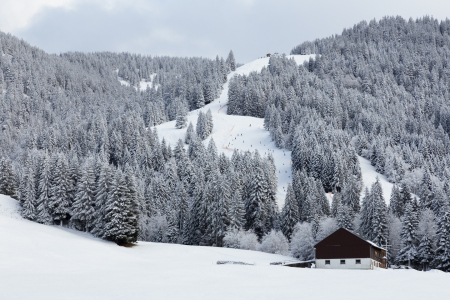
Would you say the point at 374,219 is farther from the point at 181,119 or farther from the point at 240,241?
the point at 181,119

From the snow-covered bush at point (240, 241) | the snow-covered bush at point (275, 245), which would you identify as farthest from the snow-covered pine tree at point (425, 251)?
the snow-covered bush at point (240, 241)

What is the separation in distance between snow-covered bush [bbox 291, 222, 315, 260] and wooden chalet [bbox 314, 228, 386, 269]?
28.2 feet

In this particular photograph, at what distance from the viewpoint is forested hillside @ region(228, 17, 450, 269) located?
63438 mm

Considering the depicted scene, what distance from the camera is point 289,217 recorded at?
7356 cm

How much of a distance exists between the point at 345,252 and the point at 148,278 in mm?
29603

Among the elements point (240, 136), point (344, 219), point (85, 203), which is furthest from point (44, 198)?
point (240, 136)

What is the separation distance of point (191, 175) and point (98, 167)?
29505mm

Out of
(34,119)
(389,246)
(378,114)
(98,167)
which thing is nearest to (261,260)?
(389,246)

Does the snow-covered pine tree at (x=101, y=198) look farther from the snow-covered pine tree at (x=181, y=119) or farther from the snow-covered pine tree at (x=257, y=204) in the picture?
the snow-covered pine tree at (x=181, y=119)

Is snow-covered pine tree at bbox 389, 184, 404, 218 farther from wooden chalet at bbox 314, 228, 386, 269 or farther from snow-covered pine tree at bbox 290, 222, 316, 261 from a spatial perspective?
wooden chalet at bbox 314, 228, 386, 269

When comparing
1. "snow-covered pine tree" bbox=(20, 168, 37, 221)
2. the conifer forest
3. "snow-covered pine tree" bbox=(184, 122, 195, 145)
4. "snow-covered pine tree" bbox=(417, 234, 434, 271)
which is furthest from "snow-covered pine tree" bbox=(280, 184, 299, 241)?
"snow-covered pine tree" bbox=(184, 122, 195, 145)

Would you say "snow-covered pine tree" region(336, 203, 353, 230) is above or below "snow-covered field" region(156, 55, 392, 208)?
below

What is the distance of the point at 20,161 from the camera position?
116500mm

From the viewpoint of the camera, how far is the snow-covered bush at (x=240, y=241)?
67250 millimetres
